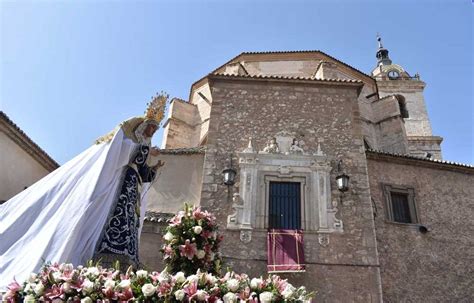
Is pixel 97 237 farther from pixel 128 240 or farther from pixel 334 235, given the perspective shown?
pixel 334 235

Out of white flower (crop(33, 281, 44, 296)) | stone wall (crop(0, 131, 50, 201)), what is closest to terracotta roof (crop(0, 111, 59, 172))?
stone wall (crop(0, 131, 50, 201))

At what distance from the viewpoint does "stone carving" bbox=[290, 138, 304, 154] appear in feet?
34.4

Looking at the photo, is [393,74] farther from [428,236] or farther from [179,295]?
[179,295]

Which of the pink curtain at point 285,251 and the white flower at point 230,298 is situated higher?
the pink curtain at point 285,251

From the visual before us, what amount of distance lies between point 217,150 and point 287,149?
1.90 meters

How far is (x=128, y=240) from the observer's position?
4.68m

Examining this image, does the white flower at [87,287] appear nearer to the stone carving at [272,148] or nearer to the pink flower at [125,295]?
the pink flower at [125,295]

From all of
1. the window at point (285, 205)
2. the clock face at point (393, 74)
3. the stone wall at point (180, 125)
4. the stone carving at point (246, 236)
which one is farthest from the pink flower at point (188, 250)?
the clock face at point (393, 74)

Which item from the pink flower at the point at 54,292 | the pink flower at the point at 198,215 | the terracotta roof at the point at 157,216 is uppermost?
the terracotta roof at the point at 157,216

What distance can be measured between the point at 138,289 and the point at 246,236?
6038mm

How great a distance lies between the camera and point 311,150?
1063 cm

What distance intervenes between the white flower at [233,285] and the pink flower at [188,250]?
1814mm

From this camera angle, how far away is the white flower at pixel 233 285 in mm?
3350

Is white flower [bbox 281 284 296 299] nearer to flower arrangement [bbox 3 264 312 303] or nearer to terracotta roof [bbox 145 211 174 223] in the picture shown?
flower arrangement [bbox 3 264 312 303]
